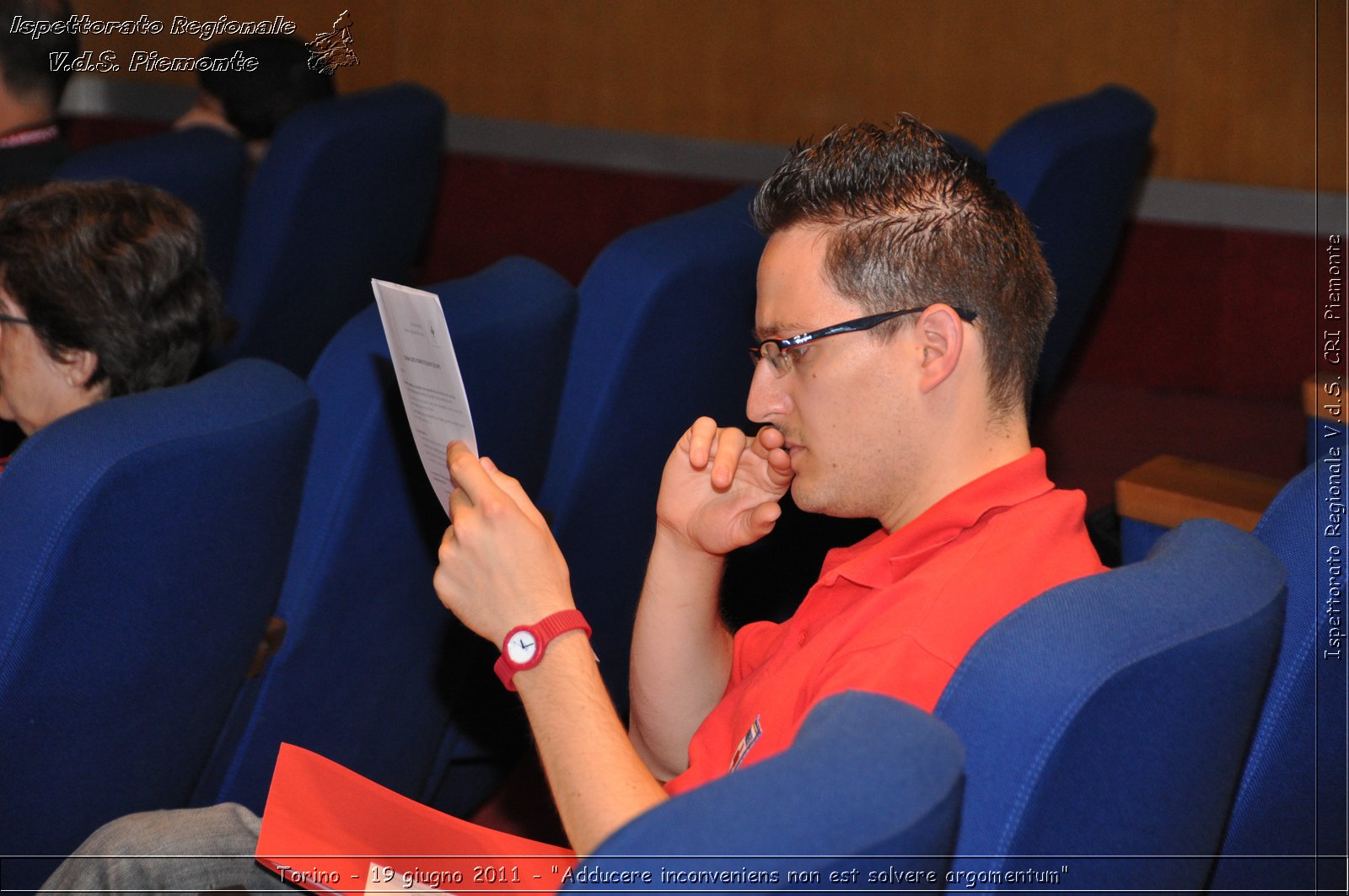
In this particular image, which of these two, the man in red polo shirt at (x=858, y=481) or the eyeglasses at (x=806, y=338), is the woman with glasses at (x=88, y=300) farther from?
the eyeglasses at (x=806, y=338)

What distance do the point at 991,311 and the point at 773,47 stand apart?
10.7 ft

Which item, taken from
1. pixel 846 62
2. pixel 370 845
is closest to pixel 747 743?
pixel 370 845

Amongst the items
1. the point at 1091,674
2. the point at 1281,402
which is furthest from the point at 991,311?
the point at 1281,402

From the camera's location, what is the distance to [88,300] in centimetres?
166

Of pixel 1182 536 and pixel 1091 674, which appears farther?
pixel 1182 536

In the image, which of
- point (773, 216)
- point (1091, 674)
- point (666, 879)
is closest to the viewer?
point (666, 879)

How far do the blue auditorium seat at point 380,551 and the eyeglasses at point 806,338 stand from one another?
488mm

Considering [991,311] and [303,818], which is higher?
[991,311]

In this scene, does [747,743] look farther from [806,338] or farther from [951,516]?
[806,338]

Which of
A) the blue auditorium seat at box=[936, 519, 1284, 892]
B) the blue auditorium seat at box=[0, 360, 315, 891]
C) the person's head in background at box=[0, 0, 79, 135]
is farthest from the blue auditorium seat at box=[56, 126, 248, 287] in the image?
the blue auditorium seat at box=[936, 519, 1284, 892]

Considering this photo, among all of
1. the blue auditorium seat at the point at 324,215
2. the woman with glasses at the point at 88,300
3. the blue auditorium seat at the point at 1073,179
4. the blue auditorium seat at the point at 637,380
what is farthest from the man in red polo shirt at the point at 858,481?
the blue auditorium seat at the point at 324,215

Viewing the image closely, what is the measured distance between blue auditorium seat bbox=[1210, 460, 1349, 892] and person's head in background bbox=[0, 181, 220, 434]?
4.43ft

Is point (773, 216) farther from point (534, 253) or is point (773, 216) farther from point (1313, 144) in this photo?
point (534, 253)

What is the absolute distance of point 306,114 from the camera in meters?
2.77
